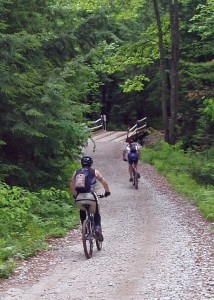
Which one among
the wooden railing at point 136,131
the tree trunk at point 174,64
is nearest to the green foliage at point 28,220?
the tree trunk at point 174,64

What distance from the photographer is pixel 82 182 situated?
1077cm

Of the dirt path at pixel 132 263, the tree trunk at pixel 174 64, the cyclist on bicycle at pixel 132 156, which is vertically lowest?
the dirt path at pixel 132 263

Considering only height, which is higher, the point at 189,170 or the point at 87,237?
the point at 189,170

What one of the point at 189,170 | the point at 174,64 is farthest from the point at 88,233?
the point at 174,64

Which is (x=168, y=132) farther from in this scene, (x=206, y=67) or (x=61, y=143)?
(x=61, y=143)

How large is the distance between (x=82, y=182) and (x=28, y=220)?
310cm

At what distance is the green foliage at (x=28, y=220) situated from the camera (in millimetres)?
10875

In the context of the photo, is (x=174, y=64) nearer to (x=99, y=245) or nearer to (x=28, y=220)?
(x=28, y=220)

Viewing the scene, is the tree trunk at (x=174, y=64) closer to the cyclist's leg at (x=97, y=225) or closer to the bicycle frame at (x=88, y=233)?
the cyclist's leg at (x=97, y=225)

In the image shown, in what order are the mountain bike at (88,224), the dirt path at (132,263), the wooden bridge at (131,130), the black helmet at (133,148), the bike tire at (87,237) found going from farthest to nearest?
the wooden bridge at (131,130)
the black helmet at (133,148)
the mountain bike at (88,224)
the bike tire at (87,237)
the dirt path at (132,263)

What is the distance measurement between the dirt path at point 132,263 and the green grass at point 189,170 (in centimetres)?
57

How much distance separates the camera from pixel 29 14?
17.6 meters

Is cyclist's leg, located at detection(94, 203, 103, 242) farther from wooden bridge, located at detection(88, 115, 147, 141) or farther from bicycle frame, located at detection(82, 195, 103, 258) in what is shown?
wooden bridge, located at detection(88, 115, 147, 141)

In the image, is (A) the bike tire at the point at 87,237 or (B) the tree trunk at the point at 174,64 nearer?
(A) the bike tire at the point at 87,237
